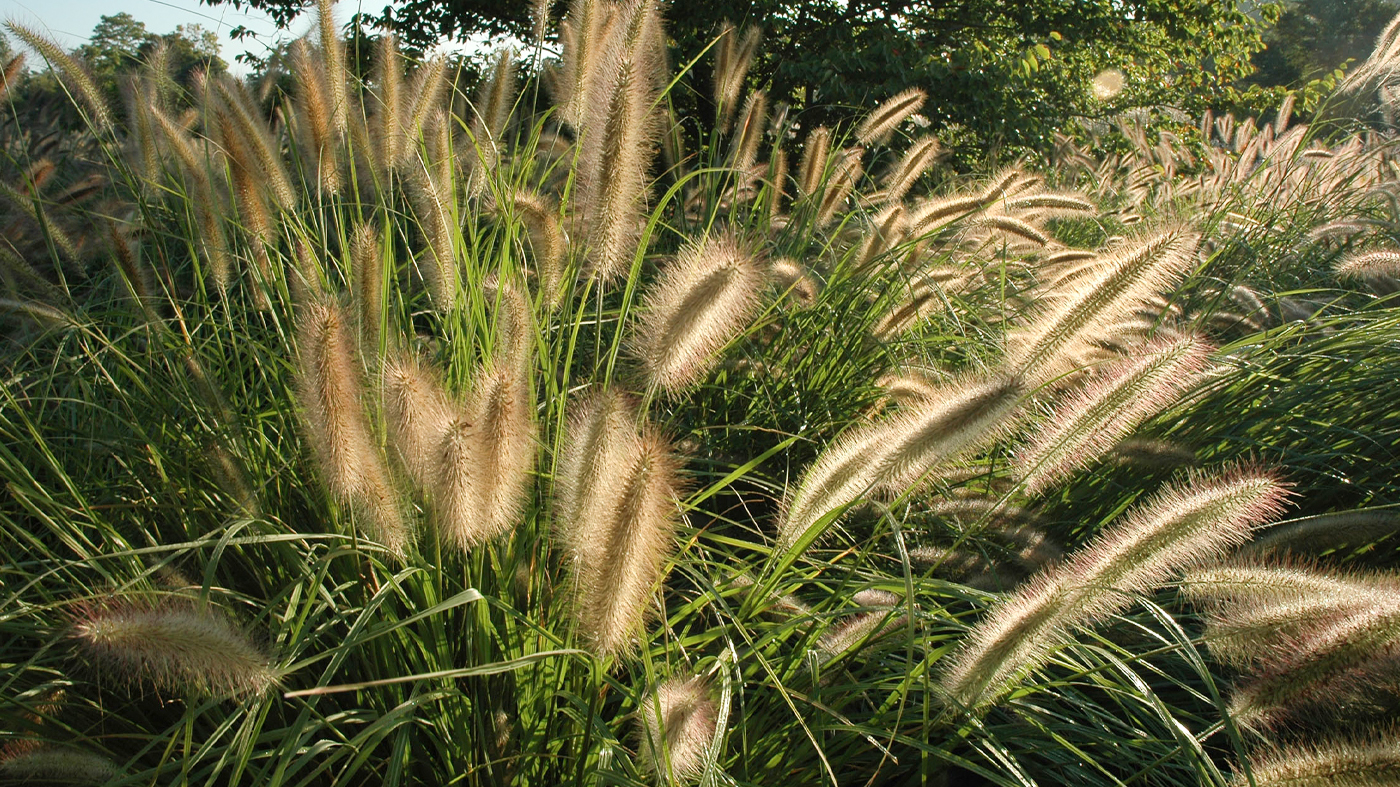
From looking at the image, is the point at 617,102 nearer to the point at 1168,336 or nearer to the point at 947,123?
the point at 1168,336

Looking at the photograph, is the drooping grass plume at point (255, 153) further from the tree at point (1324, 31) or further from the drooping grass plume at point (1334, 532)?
the tree at point (1324, 31)

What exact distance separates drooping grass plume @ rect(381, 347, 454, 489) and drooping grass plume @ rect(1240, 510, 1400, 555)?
160cm

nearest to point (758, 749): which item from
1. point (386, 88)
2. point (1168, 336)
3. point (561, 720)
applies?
point (561, 720)

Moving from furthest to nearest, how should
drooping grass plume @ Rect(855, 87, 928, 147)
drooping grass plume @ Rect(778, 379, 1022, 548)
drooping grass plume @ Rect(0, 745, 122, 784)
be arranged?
drooping grass plume @ Rect(855, 87, 928, 147), drooping grass plume @ Rect(778, 379, 1022, 548), drooping grass plume @ Rect(0, 745, 122, 784)

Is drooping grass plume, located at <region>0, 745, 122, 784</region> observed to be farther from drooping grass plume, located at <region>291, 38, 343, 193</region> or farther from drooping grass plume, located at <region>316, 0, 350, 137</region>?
drooping grass plume, located at <region>316, 0, 350, 137</region>

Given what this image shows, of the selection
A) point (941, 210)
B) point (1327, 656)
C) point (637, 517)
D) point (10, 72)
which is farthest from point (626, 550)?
point (10, 72)

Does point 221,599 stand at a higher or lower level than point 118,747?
higher

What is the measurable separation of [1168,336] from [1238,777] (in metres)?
0.92

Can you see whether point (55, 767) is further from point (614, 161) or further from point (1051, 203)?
point (1051, 203)

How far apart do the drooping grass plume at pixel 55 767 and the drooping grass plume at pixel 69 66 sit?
74.9 inches

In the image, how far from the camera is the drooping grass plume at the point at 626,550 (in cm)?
127

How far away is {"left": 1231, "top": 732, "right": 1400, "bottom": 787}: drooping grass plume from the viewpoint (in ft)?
4.07

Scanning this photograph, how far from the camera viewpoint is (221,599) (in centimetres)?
180

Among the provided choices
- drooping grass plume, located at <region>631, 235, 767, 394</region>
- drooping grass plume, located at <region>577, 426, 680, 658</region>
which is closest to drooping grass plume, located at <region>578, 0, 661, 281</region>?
drooping grass plume, located at <region>631, 235, 767, 394</region>
